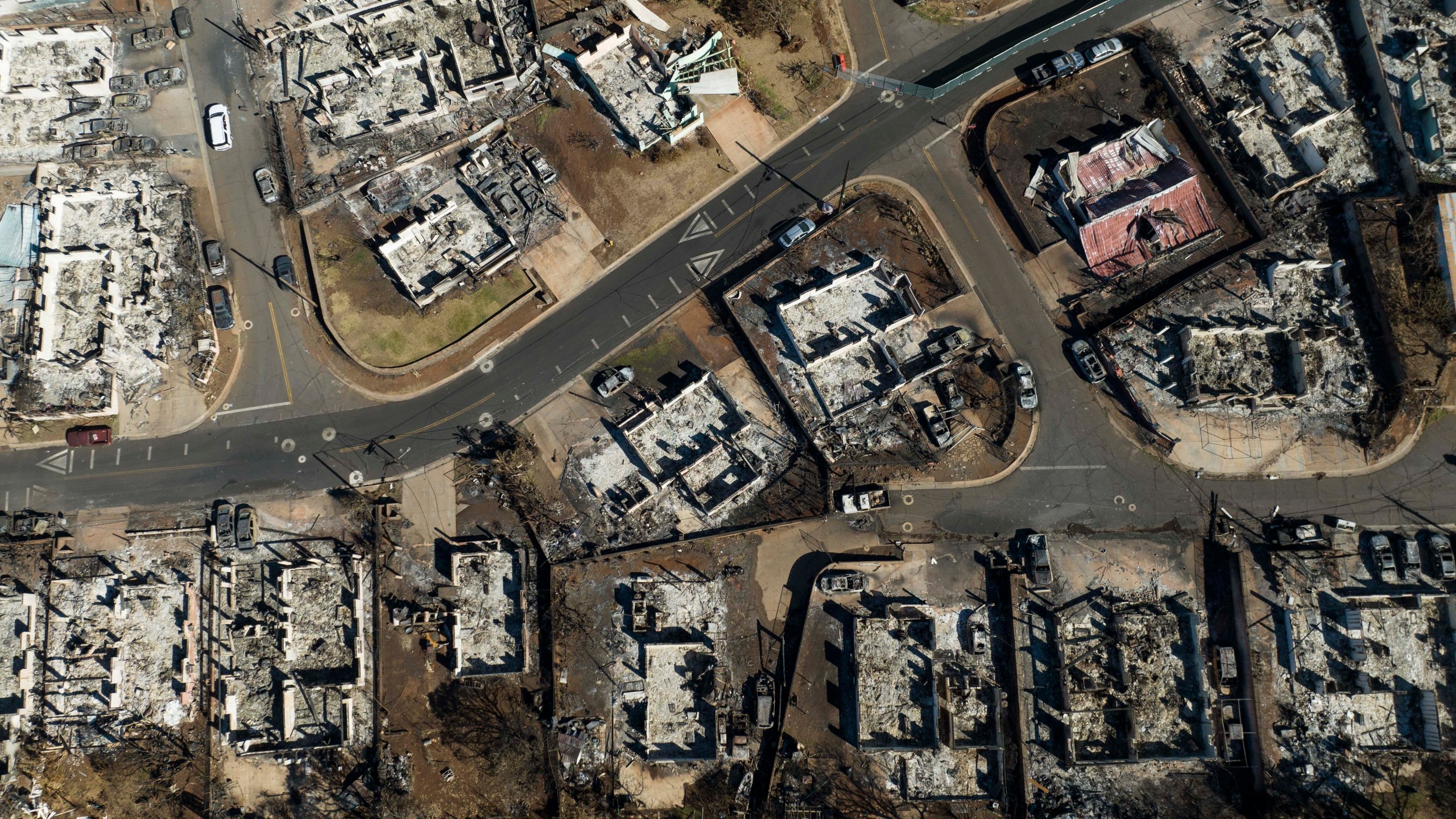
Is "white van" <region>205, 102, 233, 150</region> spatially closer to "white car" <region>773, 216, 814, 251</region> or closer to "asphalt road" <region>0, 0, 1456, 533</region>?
"asphalt road" <region>0, 0, 1456, 533</region>

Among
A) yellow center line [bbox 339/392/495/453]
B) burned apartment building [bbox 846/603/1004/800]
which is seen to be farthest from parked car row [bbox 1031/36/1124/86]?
yellow center line [bbox 339/392/495/453]

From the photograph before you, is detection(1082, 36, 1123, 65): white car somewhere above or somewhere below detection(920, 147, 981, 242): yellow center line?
above

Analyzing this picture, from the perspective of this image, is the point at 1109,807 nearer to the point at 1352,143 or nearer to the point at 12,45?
the point at 1352,143

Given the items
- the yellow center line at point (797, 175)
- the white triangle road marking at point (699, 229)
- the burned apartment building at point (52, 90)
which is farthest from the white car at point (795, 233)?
the burned apartment building at point (52, 90)

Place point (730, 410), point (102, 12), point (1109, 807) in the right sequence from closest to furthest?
point (1109, 807), point (730, 410), point (102, 12)

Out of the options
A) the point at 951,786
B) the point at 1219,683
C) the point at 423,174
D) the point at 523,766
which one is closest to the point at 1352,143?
the point at 1219,683

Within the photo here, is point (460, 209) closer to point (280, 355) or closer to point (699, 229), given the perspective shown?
point (280, 355)

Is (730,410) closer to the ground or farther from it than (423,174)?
closer to the ground
